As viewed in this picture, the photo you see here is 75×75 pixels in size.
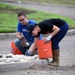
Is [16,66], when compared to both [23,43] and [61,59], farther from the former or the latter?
[61,59]

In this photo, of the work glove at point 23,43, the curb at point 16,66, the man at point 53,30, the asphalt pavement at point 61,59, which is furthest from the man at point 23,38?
the curb at point 16,66

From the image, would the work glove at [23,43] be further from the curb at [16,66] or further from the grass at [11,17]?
the grass at [11,17]

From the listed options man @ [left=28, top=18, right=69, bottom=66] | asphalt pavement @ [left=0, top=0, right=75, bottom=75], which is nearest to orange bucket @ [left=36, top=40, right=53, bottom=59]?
man @ [left=28, top=18, right=69, bottom=66]

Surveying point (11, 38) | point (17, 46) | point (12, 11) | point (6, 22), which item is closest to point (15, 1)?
point (12, 11)

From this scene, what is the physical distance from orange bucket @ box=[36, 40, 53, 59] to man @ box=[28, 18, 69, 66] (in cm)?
12

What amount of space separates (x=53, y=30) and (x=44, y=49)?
485mm

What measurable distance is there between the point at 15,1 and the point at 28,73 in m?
23.3

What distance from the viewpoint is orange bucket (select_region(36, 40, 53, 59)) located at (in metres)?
9.16

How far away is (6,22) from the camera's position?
17.2m

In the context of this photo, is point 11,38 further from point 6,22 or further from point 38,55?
point 38,55

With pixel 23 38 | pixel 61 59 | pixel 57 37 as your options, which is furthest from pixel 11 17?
pixel 57 37

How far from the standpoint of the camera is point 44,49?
9.21 metres

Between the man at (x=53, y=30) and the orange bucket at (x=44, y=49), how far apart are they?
4.9 inches

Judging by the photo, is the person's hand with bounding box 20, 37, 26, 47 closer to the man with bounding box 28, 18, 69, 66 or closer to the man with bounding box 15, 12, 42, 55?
the man with bounding box 15, 12, 42, 55
